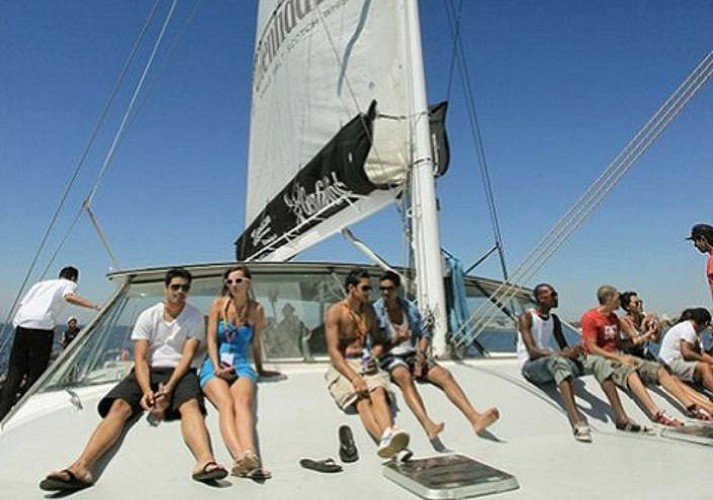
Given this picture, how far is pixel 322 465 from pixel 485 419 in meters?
1.09

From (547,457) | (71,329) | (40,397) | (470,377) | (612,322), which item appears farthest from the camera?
(71,329)

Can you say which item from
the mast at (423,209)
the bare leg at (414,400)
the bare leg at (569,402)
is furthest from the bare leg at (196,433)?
the bare leg at (569,402)

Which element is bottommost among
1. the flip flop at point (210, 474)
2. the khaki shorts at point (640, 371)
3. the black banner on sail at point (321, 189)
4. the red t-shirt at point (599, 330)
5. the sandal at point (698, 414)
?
the sandal at point (698, 414)

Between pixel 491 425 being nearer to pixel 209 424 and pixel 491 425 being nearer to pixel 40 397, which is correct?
pixel 209 424

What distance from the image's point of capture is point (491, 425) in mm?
3590

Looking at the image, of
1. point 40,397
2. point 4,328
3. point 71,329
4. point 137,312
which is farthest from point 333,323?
point 71,329

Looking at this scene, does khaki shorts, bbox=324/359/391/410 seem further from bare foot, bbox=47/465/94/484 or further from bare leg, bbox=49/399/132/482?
bare foot, bbox=47/465/94/484

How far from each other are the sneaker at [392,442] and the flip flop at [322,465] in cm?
27

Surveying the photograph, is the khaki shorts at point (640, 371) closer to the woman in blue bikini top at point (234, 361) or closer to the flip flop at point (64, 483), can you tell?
the woman in blue bikini top at point (234, 361)

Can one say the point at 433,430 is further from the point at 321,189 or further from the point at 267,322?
the point at 321,189

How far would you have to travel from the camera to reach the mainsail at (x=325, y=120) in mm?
5152

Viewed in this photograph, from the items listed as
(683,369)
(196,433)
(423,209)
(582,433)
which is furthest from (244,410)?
(683,369)

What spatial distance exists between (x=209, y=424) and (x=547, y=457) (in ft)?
6.15

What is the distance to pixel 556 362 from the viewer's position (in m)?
4.01
